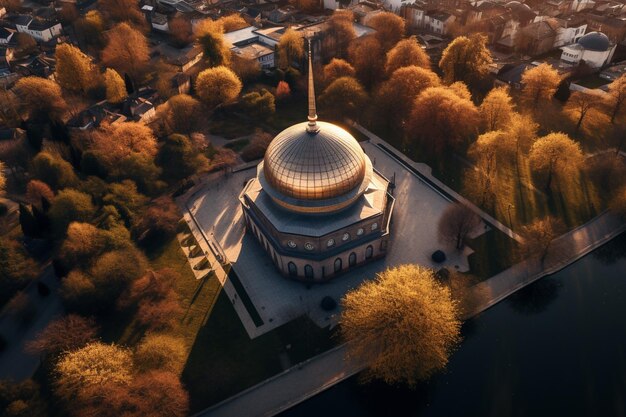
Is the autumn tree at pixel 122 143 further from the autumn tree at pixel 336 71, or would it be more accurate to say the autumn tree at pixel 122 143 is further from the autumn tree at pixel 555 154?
the autumn tree at pixel 555 154

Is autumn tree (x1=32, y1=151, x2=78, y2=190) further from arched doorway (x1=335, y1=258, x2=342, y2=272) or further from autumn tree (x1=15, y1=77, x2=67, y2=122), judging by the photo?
arched doorway (x1=335, y1=258, x2=342, y2=272)

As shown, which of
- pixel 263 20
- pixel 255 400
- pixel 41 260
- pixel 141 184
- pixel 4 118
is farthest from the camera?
pixel 263 20

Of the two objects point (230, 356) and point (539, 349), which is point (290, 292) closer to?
point (230, 356)

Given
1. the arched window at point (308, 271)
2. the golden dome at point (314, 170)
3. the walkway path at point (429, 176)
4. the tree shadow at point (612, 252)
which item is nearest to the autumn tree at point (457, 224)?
the walkway path at point (429, 176)

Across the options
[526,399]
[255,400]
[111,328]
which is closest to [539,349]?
[526,399]

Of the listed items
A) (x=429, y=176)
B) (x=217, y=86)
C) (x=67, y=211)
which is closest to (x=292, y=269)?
(x=429, y=176)

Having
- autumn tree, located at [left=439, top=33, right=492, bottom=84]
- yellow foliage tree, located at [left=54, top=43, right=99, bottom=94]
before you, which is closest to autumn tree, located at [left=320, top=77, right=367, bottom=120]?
autumn tree, located at [left=439, top=33, right=492, bottom=84]

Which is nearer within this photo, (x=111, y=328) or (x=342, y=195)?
(x=111, y=328)
